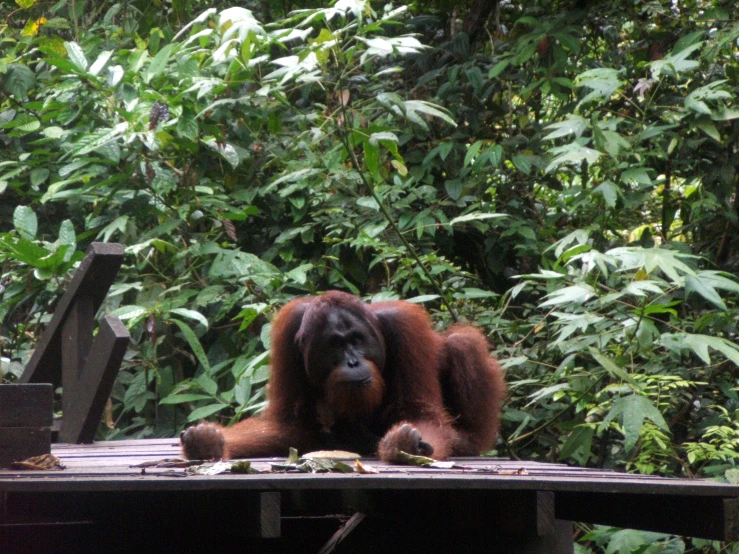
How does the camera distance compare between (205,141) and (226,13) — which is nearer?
(226,13)

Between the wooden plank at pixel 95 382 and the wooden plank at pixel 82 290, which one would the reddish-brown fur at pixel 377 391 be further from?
the wooden plank at pixel 82 290

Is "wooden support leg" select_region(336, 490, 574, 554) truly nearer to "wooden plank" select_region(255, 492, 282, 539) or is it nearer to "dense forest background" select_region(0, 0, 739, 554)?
"wooden plank" select_region(255, 492, 282, 539)

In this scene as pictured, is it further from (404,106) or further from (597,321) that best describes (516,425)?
(404,106)

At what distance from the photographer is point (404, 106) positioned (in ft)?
13.5

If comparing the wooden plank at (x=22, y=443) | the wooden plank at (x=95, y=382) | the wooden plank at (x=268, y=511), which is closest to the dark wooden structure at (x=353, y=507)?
the wooden plank at (x=268, y=511)

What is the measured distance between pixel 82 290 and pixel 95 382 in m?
0.35

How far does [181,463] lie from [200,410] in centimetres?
194

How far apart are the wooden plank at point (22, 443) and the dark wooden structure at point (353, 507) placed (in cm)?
12

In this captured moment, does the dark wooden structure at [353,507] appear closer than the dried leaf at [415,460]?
Yes

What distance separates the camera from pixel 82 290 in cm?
381

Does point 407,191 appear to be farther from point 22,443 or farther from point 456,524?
point 22,443

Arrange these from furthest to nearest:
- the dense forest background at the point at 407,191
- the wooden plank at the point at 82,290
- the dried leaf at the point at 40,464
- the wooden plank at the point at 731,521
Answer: the dense forest background at the point at 407,191 → the wooden plank at the point at 82,290 → the dried leaf at the point at 40,464 → the wooden plank at the point at 731,521

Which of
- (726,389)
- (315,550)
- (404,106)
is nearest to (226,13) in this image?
(404,106)

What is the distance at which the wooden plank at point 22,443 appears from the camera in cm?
247
